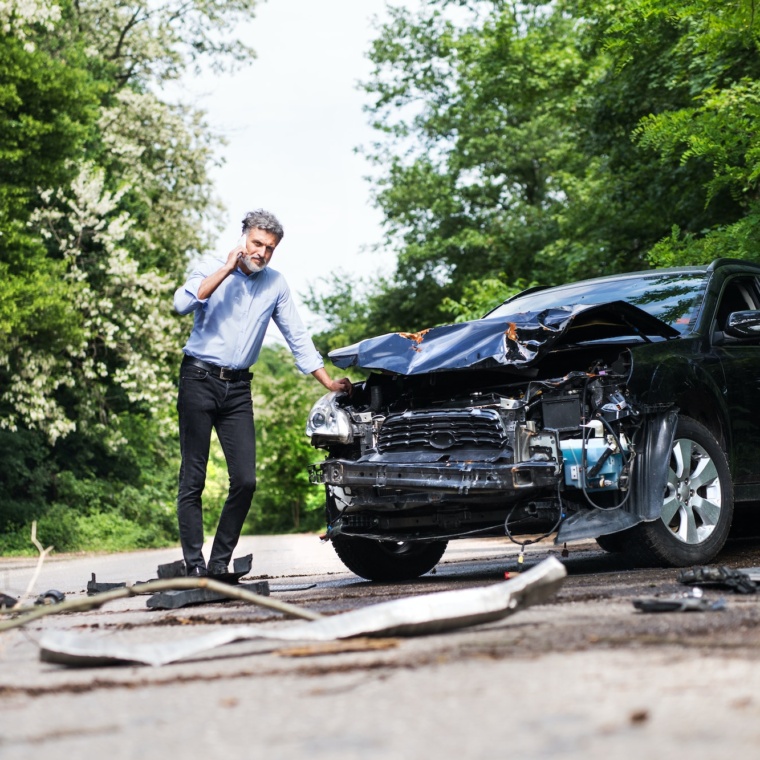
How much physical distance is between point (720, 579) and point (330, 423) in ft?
9.31

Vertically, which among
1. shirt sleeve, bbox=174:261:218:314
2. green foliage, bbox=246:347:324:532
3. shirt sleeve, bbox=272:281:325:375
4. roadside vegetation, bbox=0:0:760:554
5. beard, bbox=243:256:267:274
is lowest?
green foliage, bbox=246:347:324:532

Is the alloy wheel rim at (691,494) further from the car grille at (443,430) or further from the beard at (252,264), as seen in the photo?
the beard at (252,264)

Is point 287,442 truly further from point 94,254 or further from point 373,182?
point 94,254

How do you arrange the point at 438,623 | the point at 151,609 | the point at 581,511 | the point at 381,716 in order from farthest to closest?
the point at 581,511
the point at 151,609
the point at 438,623
the point at 381,716

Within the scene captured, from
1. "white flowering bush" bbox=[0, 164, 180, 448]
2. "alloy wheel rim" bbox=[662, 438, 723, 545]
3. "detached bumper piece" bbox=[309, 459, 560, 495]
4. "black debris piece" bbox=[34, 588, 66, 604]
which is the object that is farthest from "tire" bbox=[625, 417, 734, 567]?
"white flowering bush" bbox=[0, 164, 180, 448]

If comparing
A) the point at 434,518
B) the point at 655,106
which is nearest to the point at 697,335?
the point at 434,518

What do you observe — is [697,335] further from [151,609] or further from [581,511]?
[151,609]

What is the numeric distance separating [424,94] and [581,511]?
114 ft

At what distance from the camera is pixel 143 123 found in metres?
29.6

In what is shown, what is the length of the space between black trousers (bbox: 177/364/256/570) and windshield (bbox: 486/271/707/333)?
2.08 meters

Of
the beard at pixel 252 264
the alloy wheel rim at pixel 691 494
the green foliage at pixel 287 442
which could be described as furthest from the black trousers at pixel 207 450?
the green foliage at pixel 287 442

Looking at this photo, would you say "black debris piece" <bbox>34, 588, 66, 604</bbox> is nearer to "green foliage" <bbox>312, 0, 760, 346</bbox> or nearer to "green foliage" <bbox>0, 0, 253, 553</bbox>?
"green foliage" <bbox>312, 0, 760, 346</bbox>

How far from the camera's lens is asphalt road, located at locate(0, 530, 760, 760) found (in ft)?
8.02

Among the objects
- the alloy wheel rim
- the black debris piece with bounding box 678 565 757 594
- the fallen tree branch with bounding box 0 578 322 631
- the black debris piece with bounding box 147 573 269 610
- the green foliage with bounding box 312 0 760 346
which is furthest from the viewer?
the green foliage with bounding box 312 0 760 346
